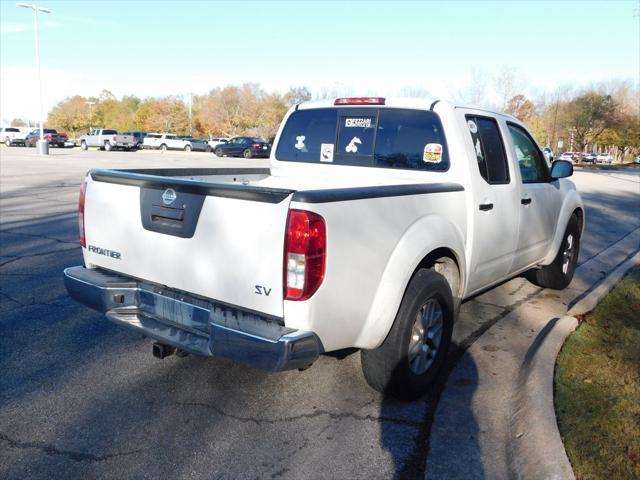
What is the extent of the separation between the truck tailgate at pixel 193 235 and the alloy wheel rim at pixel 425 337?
1.20 meters

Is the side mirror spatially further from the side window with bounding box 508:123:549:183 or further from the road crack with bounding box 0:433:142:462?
the road crack with bounding box 0:433:142:462

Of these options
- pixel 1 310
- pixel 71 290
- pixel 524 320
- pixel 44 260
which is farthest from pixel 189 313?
pixel 44 260

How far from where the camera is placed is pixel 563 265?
6.37m

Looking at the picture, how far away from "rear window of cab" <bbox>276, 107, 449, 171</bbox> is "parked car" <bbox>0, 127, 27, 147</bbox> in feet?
206

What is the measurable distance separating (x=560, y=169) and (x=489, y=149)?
1328mm

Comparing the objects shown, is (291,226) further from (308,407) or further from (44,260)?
(44,260)

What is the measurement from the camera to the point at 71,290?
12.5 feet

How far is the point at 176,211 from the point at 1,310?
2.99 metres

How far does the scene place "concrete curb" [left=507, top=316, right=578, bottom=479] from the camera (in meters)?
2.82

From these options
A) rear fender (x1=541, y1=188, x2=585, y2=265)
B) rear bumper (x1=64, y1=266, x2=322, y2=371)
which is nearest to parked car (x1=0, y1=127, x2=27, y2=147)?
rear fender (x1=541, y1=188, x2=585, y2=265)

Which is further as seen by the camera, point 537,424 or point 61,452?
point 537,424

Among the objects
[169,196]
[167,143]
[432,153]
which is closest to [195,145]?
[167,143]

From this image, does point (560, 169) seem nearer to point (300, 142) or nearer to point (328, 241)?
point (300, 142)

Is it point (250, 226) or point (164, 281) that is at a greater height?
point (250, 226)
